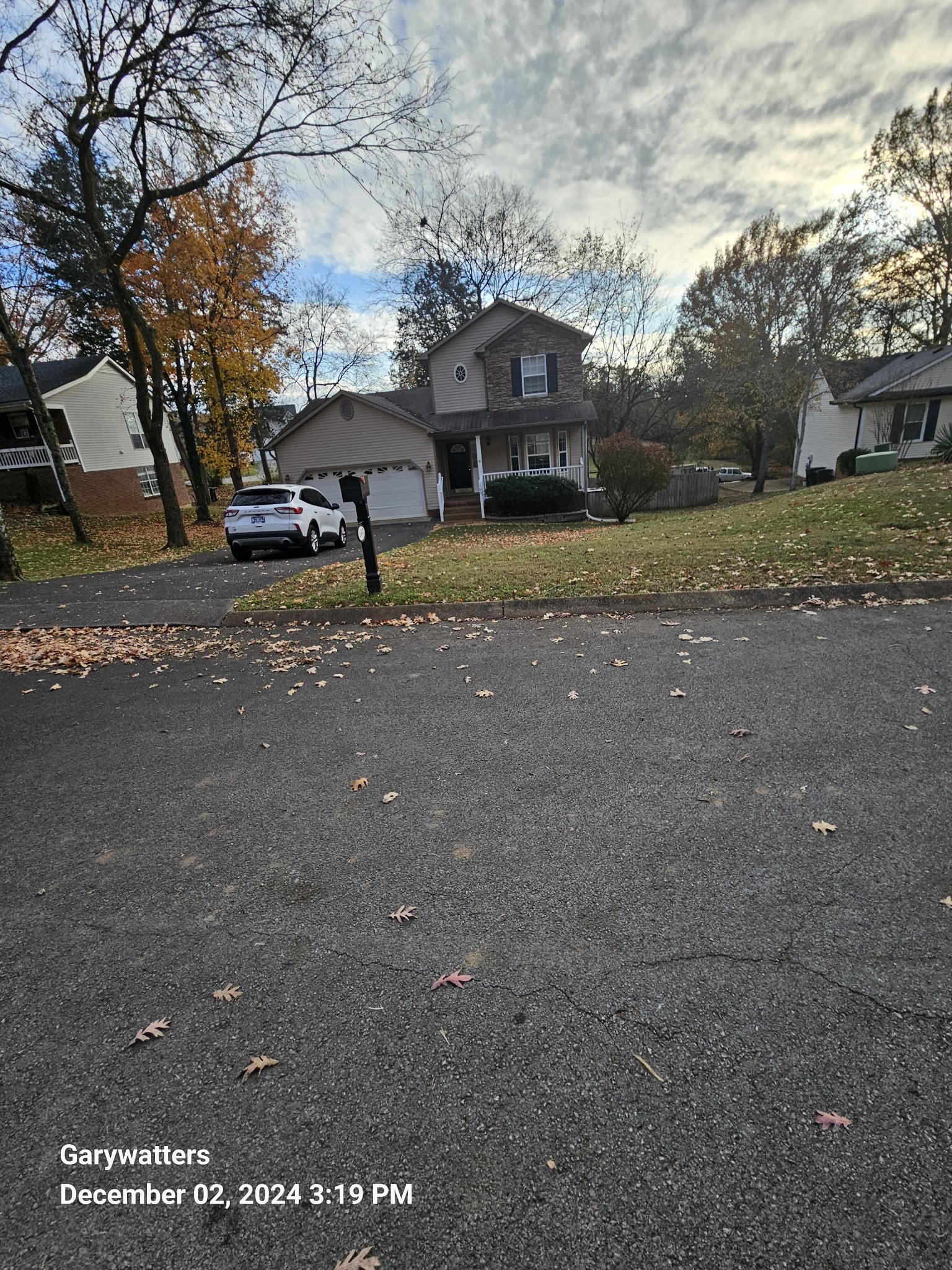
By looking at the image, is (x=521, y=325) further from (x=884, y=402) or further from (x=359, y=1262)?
(x=359, y=1262)

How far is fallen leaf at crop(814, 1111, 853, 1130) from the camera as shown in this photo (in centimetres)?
151

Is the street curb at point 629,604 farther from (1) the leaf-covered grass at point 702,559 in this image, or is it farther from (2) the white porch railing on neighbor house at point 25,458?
(2) the white porch railing on neighbor house at point 25,458

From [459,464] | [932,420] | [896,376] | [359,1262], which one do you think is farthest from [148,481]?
[932,420]

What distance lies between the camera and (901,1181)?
138 centimetres

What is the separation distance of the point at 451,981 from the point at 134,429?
3484 centimetres

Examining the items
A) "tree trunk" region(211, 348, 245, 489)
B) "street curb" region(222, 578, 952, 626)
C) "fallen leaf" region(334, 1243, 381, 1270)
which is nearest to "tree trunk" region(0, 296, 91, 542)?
"tree trunk" region(211, 348, 245, 489)

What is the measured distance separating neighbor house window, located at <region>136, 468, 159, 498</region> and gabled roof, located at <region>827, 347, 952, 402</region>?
35.6 metres

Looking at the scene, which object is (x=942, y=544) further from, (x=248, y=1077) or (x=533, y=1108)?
(x=248, y=1077)

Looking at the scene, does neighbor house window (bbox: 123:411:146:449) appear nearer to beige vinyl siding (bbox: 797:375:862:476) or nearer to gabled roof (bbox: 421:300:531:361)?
gabled roof (bbox: 421:300:531:361)

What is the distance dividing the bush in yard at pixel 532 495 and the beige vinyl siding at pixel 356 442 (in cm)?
277

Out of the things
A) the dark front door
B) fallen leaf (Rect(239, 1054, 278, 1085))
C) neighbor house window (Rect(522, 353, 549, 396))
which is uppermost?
neighbor house window (Rect(522, 353, 549, 396))

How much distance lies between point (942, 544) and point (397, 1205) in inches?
372

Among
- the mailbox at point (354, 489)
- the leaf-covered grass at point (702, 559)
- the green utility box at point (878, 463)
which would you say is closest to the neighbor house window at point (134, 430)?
the leaf-covered grass at point (702, 559)

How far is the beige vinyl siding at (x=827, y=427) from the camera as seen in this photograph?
1025 inches
